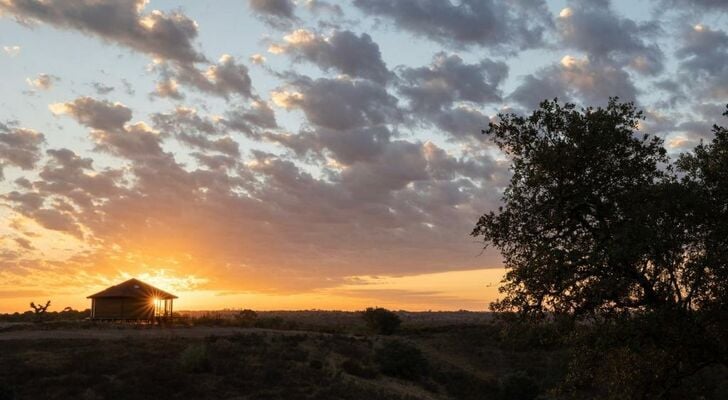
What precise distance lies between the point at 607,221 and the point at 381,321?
179 feet

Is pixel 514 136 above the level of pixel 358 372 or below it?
above

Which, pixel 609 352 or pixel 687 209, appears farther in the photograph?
pixel 609 352

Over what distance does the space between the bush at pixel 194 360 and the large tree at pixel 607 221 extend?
27643 mm

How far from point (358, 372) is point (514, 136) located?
3096cm

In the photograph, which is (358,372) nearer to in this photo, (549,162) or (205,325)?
(205,325)

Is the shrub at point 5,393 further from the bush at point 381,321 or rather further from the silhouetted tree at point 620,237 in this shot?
the bush at point 381,321

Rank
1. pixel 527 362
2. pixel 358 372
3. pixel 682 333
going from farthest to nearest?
pixel 527 362, pixel 358 372, pixel 682 333

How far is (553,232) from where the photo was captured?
19859mm

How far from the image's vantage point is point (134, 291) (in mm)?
67062

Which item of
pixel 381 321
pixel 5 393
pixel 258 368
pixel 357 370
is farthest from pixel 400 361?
pixel 5 393

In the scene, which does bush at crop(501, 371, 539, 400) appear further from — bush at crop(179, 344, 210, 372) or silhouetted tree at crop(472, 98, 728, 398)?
silhouetted tree at crop(472, 98, 728, 398)

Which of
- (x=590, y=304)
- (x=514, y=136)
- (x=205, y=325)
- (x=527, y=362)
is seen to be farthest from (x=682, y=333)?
(x=205, y=325)

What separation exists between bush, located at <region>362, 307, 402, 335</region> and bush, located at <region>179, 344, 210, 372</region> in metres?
30.4

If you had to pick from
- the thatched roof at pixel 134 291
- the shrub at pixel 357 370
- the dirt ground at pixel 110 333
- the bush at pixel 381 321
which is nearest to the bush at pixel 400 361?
the shrub at pixel 357 370
